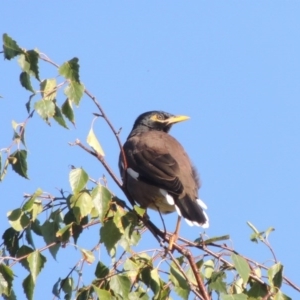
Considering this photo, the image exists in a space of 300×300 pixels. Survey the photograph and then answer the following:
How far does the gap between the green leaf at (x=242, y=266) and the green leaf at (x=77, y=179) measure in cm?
78

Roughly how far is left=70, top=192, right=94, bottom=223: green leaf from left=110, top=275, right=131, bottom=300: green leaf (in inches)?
12.4

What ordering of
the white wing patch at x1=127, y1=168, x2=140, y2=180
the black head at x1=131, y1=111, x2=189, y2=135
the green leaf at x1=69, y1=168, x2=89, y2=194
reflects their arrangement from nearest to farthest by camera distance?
the green leaf at x1=69, y1=168, x2=89, y2=194 → the white wing patch at x1=127, y1=168, x2=140, y2=180 → the black head at x1=131, y1=111, x2=189, y2=135

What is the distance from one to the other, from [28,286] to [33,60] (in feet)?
3.31

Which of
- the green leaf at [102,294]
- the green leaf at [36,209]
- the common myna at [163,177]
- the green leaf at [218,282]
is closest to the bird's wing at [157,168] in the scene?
the common myna at [163,177]

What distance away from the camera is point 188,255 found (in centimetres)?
348

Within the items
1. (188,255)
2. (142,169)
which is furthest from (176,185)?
(188,255)

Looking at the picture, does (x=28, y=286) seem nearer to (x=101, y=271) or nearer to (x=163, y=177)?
(x=101, y=271)

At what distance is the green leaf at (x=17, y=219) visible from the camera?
3.30 meters

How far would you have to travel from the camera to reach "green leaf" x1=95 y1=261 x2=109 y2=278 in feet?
10.6

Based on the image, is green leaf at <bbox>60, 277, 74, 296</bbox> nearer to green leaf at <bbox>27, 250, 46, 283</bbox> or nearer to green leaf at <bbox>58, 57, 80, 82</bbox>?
green leaf at <bbox>27, 250, 46, 283</bbox>

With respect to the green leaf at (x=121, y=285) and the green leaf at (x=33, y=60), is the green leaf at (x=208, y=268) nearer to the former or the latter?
the green leaf at (x=121, y=285)

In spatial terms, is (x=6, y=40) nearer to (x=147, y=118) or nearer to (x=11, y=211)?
(x=11, y=211)

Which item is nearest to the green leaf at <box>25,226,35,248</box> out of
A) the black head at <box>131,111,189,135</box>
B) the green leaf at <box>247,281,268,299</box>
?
the green leaf at <box>247,281,268,299</box>

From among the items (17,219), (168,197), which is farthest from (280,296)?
(168,197)
